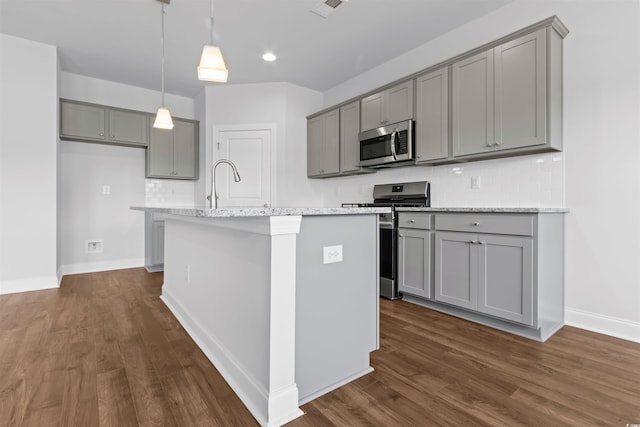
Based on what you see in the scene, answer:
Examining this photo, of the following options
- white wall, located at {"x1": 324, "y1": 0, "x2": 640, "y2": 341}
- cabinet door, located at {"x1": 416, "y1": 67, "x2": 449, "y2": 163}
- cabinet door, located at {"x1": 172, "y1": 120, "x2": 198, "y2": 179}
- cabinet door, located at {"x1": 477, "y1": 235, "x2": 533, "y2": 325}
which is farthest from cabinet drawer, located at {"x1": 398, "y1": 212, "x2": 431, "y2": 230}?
cabinet door, located at {"x1": 172, "y1": 120, "x2": 198, "y2": 179}

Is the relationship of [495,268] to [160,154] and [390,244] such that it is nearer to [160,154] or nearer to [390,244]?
[390,244]

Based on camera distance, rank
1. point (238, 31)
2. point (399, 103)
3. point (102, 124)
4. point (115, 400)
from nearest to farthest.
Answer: point (115, 400) → point (238, 31) → point (399, 103) → point (102, 124)

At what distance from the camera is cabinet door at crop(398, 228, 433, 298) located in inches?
113

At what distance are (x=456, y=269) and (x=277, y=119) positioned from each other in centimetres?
327

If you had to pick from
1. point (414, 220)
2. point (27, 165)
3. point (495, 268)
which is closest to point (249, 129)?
point (27, 165)

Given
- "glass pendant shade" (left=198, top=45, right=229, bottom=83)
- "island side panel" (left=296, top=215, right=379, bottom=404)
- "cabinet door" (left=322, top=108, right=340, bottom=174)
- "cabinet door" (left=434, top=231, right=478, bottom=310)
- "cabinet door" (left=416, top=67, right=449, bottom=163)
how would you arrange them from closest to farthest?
"island side panel" (left=296, top=215, right=379, bottom=404)
"glass pendant shade" (left=198, top=45, right=229, bottom=83)
"cabinet door" (left=434, top=231, right=478, bottom=310)
"cabinet door" (left=416, top=67, right=449, bottom=163)
"cabinet door" (left=322, top=108, right=340, bottom=174)

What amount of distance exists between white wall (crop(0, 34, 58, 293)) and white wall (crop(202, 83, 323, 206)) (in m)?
1.82

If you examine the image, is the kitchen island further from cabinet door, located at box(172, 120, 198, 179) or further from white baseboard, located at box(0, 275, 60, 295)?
cabinet door, located at box(172, 120, 198, 179)

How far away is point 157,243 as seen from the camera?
14.7 ft

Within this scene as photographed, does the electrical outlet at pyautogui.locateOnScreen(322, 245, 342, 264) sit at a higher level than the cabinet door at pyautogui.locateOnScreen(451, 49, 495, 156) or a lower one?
lower

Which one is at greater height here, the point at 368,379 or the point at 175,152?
the point at 175,152

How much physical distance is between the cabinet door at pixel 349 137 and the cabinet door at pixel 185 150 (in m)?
2.41

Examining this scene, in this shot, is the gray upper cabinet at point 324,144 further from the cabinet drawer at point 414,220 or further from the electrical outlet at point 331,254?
the electrical outlet at point 331,254

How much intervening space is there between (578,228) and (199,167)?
4777 mm
